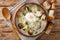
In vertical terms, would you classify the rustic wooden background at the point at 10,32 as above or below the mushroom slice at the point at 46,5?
below

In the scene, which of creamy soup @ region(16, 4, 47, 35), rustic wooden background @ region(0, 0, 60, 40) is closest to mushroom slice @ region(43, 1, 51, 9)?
creamy soup @ region(16, 4, 47, 35)

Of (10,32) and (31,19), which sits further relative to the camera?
(10,32)

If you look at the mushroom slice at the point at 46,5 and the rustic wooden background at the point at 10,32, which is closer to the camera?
the mushroom slice at the point at 46,5

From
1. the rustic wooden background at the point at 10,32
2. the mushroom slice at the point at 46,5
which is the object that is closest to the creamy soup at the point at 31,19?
the mushroom slice at the point at 46,5

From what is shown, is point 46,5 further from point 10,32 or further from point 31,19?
point 10,32

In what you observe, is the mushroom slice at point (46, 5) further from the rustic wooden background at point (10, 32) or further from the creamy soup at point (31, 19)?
the rustic wooden background at point (10, 32)

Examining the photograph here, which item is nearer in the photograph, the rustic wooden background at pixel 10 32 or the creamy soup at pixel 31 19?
the creamy soup at pixel 31 19

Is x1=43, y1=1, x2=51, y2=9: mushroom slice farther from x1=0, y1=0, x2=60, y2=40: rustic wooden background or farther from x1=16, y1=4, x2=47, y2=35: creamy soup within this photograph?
x1=0, y1=0, x2=60, y2=40: rustic wooden background

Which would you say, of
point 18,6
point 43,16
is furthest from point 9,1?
point 43,16

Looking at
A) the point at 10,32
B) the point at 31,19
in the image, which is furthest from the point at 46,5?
the point at 10,32
